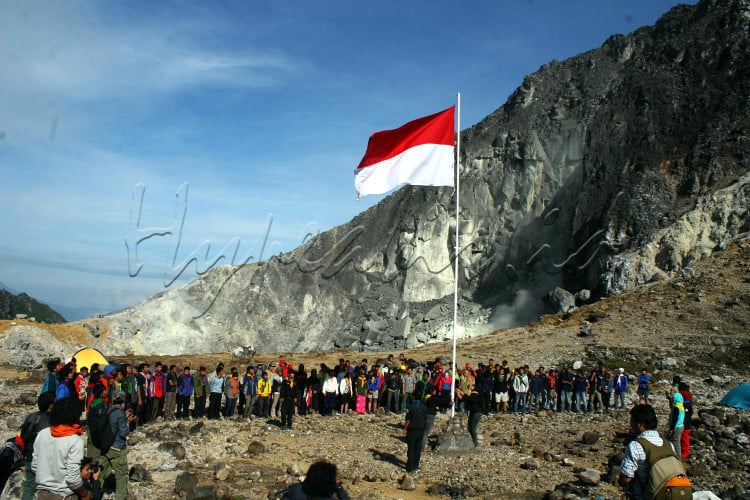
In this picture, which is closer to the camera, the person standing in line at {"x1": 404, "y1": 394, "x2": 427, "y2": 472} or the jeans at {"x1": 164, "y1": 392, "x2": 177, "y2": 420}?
the person standing in line at {"x1": 404, "y1": 394, "x2": 427, "y2": 472}

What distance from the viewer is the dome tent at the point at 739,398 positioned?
2028 centimetres

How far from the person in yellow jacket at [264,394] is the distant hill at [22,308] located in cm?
5285

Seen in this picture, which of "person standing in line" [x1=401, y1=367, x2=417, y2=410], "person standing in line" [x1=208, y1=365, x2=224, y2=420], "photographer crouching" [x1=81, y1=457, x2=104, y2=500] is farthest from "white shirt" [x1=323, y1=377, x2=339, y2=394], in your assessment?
"photographer crouching" [x1=81, y1=457, x2=104, y2=500]

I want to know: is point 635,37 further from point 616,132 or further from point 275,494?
point 275,494

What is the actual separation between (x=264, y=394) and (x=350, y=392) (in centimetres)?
311

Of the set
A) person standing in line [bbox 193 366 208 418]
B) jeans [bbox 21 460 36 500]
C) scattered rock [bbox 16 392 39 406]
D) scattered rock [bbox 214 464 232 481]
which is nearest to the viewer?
jeans [bbox 21 460 36 500]

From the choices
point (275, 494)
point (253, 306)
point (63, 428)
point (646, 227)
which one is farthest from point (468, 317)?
point (63, 428)

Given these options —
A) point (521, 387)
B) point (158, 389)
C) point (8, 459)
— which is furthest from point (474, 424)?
point (8, 459)

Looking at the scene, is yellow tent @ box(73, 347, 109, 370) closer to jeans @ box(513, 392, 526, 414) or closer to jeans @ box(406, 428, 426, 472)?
jeans @ box(406, 428, 426, 472)

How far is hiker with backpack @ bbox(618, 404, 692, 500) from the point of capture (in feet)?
19.0

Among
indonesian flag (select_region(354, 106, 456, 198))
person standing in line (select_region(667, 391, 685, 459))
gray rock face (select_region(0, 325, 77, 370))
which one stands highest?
indonesian flag (select_region(354, 106, 456, 198))

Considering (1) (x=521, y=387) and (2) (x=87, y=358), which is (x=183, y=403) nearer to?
(2) (x=87, y=358)

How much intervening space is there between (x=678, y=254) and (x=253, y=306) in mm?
36492

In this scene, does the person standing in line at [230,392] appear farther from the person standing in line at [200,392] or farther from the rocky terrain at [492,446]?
the rocky terrain at [492,446]
